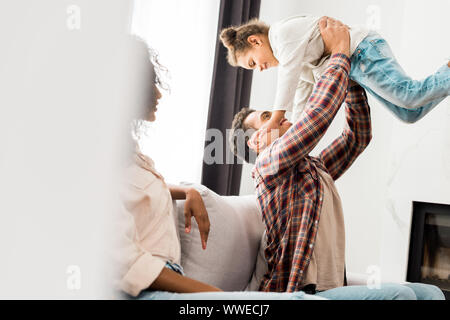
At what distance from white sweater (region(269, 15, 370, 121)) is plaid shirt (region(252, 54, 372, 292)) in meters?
0.21

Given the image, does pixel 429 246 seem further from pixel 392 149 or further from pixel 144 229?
pixel 144 229

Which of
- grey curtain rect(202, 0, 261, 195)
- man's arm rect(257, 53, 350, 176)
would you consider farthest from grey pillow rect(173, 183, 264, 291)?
grey curtain rect(202, 0, 261, 195)

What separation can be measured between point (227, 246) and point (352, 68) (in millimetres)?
739

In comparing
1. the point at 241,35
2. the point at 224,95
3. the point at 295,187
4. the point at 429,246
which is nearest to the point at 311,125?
the point at 295,187

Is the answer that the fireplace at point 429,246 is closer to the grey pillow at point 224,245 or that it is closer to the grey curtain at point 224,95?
the grey curtain at point 224,95

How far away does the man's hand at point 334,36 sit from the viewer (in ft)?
4.77

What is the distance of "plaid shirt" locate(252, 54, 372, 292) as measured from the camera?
1286mm

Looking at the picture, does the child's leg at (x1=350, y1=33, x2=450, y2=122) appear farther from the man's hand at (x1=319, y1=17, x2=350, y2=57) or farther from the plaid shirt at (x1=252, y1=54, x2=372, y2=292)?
the plaid shirt at (x1=252, y1=54, x2=372, y2=292)

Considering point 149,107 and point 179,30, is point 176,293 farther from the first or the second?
point 179,30

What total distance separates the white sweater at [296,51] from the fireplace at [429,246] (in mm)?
1427

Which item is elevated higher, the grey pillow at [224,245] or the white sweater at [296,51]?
the white sweater at [296,51]
